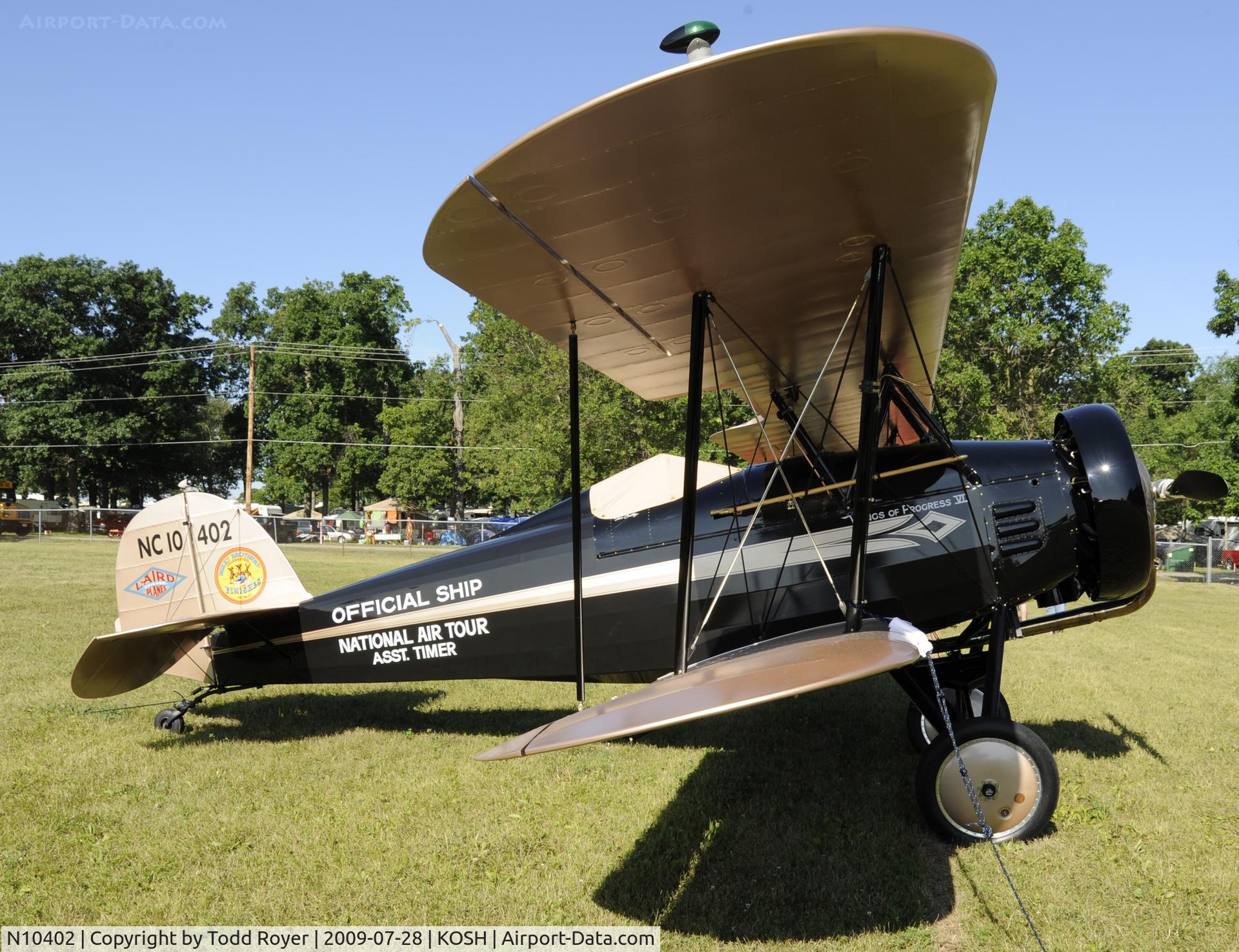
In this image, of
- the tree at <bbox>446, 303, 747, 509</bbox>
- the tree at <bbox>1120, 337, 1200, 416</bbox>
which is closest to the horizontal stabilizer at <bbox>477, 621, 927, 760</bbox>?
the tree at <bbox>446, 303, 747, 509</bbox>

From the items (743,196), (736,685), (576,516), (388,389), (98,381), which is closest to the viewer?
(736,685)

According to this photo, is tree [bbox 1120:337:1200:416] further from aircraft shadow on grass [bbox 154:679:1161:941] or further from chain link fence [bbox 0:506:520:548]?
aircraft shadow on grass [bbox 154:679:1161:941]

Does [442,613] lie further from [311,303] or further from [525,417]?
[311,303]

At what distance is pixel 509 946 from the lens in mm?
3271

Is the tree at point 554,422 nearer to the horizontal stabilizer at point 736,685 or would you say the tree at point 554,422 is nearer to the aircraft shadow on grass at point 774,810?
the aircraft shadow on grass at point 774,810

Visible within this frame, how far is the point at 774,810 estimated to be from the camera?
4648 mm

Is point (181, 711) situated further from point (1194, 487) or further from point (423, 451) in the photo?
point (423, 451)

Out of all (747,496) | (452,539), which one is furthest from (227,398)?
(747,496)

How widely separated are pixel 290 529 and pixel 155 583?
36094 millimetres

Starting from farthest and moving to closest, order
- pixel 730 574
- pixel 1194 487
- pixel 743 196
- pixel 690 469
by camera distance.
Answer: pixel 1194 487
pixel 730 574
pixel 690 469
pixel 743 196

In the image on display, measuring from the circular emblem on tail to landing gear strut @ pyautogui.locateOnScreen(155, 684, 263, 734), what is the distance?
68 cm

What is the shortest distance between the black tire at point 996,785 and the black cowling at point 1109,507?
109cm

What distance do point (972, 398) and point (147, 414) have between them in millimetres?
43378

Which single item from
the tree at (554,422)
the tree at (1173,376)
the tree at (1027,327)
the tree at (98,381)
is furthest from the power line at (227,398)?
the tree at (1173,376)
